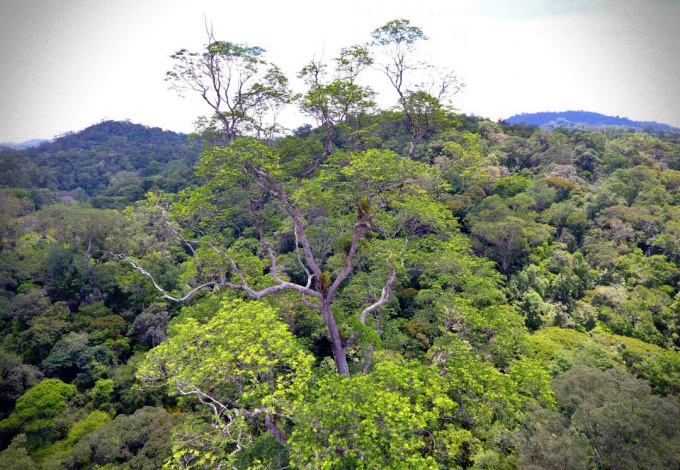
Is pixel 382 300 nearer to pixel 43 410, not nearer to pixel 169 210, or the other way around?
pixel 169 210

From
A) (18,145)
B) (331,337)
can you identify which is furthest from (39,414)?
(18,145)

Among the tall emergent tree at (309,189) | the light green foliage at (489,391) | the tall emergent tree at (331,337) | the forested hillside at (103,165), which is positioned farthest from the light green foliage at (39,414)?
the forested hillside at (103,165)

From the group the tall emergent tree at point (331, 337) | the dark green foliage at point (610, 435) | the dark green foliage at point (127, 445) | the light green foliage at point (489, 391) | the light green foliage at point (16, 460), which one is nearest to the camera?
the dark green foliage at point (610, 435)

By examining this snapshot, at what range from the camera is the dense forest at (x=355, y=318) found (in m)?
7.00

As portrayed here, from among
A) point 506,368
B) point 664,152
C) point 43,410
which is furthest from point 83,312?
point 664,152

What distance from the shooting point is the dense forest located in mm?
7004

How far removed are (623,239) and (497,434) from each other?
64.1ft

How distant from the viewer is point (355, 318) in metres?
10.0

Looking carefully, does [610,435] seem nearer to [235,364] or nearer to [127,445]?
[235,364]

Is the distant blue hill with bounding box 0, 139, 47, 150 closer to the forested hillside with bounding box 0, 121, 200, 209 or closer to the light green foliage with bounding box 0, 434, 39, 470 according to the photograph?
the forested hillside with bounding box 0, 121, 200, 209

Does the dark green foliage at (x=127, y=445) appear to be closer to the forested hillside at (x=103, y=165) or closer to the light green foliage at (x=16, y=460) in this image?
the light green foliage at (x=16, y=460)

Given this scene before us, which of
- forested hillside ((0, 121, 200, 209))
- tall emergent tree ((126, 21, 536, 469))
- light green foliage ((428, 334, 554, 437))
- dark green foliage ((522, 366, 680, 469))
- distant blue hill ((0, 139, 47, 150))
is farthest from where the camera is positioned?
distant blue hill ((0, 139, 47, 150))

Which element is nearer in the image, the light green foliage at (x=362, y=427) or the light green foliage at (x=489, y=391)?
the light green foliage at (x=362, y=427)

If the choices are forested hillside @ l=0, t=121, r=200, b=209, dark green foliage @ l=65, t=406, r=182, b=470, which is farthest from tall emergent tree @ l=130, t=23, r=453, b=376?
forested hillside @ l=0, t=121, r=200, b=209
